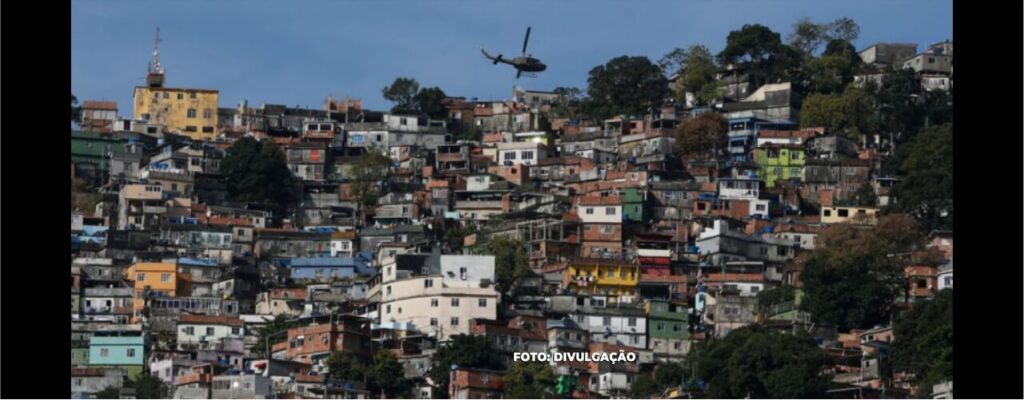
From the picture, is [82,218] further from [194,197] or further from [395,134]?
[395,134]

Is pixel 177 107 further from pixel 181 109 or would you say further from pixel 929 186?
pixel 929 186

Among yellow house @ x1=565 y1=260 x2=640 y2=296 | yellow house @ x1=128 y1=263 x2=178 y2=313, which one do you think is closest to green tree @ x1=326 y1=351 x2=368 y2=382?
yellow house @ x1=128 y1=263 x2=178 y2=313

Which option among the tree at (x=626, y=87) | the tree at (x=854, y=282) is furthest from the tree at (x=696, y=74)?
the tree at (x=854, y=282)

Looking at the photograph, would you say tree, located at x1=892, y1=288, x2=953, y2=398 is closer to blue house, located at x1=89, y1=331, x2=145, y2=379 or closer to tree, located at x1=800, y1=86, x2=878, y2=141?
blue house, located at x1=89, y1=331, x2=145, y2=379
